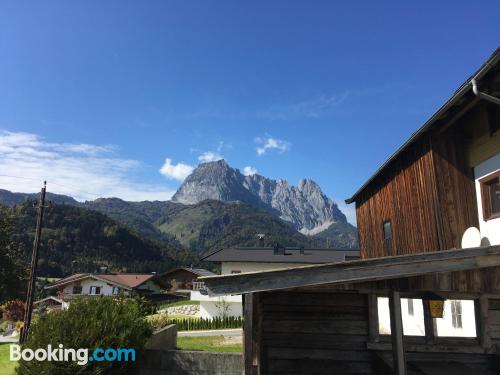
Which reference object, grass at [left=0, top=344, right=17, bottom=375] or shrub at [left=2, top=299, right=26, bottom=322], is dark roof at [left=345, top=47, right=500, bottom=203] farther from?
shrub at [left=2, top=299, right=26, bottom=322]

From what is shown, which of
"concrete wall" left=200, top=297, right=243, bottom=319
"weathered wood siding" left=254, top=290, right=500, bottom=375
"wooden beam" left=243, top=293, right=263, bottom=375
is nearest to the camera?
"wooden beam" left=243, top=293, right=263, bottom=375

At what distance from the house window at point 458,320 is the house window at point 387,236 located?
9.75 ft

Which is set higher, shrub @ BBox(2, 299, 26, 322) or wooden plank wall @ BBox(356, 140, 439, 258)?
wooden plank wall @ BBox(356, 140, 439, 258)

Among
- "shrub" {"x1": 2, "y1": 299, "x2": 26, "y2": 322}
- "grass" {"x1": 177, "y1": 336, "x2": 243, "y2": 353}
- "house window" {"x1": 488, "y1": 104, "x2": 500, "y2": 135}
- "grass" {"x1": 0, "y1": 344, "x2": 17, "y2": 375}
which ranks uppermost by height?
"house window" {"x1": 488, "y1": 104, "x2": 500, "y2": 135}

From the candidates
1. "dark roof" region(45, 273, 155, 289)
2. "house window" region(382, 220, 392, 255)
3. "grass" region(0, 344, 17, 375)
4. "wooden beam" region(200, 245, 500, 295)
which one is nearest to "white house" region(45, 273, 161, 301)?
"dark roof" region(45, 273, 155, 289)

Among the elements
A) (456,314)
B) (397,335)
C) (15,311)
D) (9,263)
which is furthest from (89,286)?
(397,335)

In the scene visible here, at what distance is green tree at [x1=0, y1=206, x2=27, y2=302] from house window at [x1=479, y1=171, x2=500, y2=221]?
48.8 m

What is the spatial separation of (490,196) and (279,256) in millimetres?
29217

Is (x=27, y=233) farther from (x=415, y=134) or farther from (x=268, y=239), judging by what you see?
(x=415, y=134)

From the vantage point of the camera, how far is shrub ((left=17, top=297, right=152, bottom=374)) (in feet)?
28.5

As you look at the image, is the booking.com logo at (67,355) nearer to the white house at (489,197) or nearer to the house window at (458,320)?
the white house at (489,197)

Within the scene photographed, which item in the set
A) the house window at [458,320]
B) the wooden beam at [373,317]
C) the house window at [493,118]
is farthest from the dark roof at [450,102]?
the house window at [458,320]

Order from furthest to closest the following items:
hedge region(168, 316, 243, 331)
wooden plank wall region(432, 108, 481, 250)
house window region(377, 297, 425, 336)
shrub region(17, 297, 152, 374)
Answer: hedge region(168, 316, 243, 331), house window region(377, 297, 425, 336), wooden plank wall region(432, 108, 481, 250), shrub region(17, 297, 152, 374)

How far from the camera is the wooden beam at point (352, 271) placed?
5727mm
